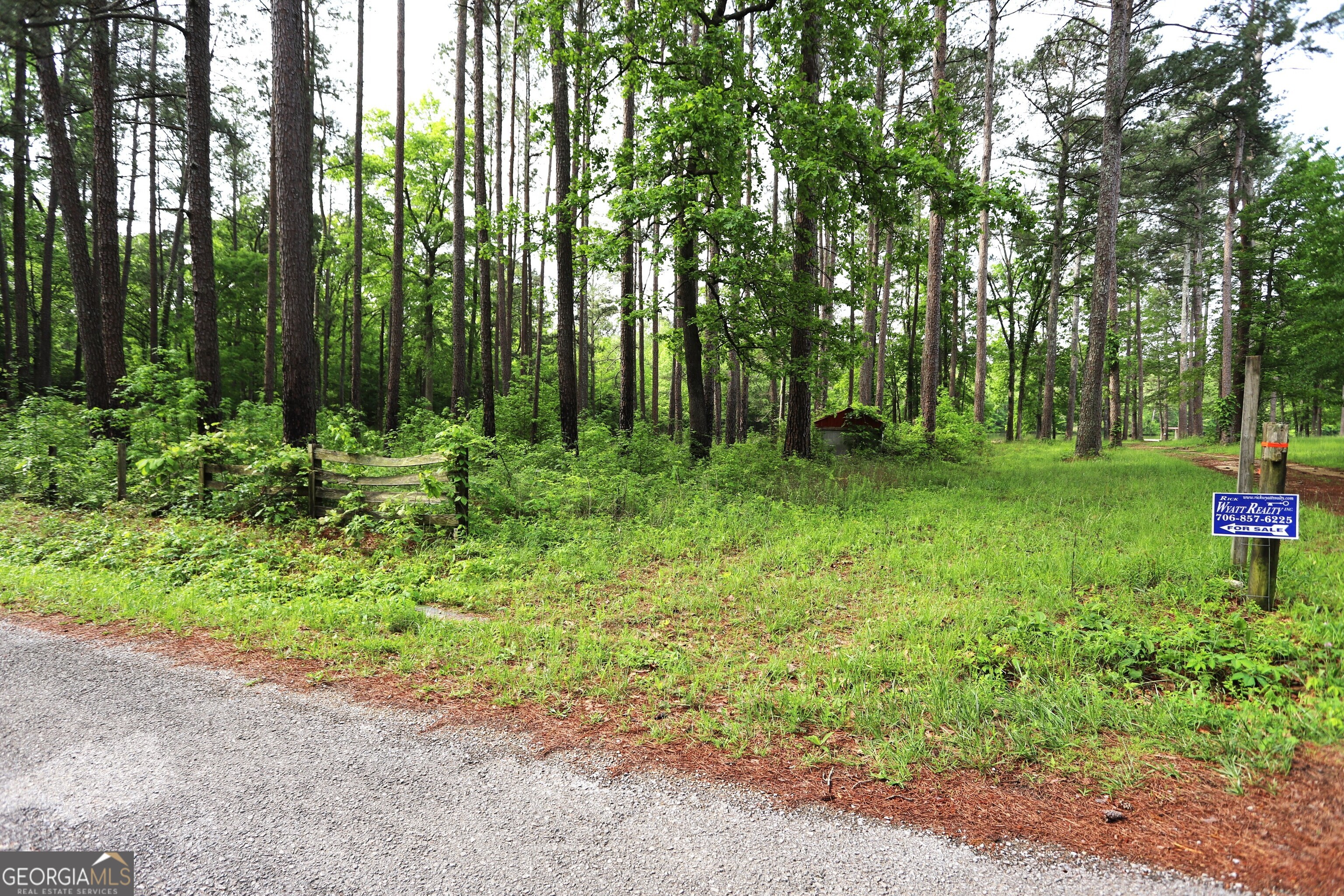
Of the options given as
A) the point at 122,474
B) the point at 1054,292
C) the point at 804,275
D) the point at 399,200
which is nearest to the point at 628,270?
the point at 804,275

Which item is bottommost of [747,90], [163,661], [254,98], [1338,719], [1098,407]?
[163,661]

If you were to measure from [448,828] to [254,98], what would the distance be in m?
26.7

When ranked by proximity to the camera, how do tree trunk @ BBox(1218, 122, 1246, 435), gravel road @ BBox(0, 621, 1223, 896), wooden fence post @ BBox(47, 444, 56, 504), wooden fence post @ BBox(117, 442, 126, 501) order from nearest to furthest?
gravel road @ BBox(0, 621, 1223, 896) → wooden fence post @ BBox(117, 442, 126, 501) → wooden fence post @ BBox(47, 444, 56, 504) → tree trunk @ BBox(1218, 122, 1246, 435)

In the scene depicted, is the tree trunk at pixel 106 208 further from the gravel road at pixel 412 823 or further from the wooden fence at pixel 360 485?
the gravel road at pixel 412 823

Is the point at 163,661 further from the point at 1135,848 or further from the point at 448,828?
the point at 1135,848

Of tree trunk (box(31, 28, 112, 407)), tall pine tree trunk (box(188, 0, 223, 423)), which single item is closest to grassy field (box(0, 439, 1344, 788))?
tall pine tree trunk (box(188, 0, 223, 423))

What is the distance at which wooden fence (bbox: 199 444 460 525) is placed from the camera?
24.1 feet

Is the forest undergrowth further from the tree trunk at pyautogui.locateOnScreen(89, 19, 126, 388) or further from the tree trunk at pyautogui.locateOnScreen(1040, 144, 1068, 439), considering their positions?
the tree trunk at pyautogui.locateOnScreen(1040, 144, 1068, 439)

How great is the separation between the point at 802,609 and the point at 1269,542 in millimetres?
3566

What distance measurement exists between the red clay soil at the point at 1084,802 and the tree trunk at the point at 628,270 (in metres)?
8.46

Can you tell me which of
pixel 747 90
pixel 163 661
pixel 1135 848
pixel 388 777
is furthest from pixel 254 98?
pixel 1135 848

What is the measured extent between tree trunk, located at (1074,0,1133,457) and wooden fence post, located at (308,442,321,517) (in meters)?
16.9

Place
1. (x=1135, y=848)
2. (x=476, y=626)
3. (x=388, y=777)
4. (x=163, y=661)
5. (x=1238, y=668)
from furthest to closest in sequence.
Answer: (x=476, y=626) → (x=163, y=661) → (x=1238, y=668) → (x=388, y=777) → (x=1135, y=848)

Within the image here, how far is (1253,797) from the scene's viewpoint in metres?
2.59
